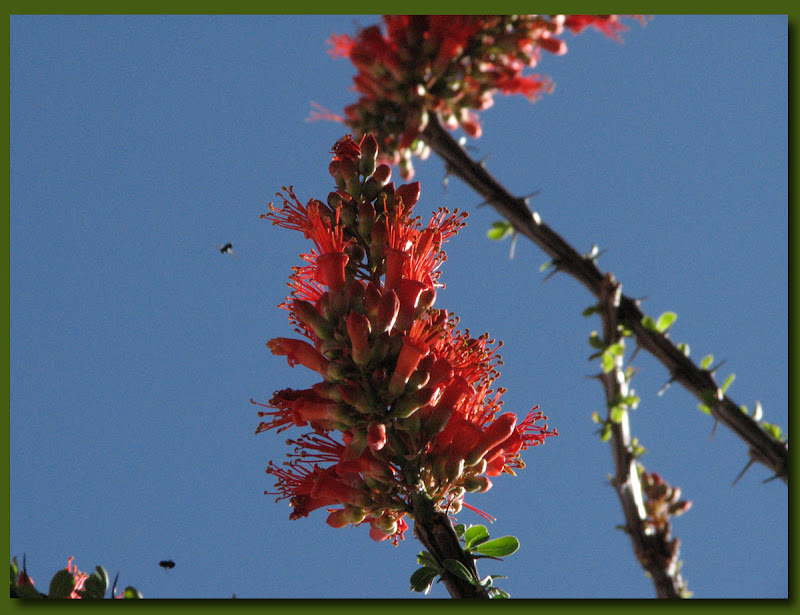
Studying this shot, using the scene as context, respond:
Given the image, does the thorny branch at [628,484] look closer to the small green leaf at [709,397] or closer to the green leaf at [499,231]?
the small green leaf at [709,397]

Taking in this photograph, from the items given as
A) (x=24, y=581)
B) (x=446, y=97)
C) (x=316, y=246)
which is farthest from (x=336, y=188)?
(x=446, y=97)

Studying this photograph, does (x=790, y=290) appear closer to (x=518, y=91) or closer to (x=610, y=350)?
(x=610, y=350)

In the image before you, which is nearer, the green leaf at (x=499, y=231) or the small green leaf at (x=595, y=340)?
the small green leaf at (x=595, y=340)

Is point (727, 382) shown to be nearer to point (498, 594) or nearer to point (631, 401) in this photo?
point (631, 401)

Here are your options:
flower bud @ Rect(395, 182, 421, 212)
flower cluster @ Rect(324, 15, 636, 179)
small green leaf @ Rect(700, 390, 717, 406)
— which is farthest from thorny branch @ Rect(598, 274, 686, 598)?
flower bud @ Rect(395, 182, 421, 212)

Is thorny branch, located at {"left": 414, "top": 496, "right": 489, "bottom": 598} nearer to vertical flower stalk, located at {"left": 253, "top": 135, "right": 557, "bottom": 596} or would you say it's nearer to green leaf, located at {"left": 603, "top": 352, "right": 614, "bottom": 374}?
vertical flower stalk, located at {"left": 253, "top": 135, "right": 557, "bottom": 596}

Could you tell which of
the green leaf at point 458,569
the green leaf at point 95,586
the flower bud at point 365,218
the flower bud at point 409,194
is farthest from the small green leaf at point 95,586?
the flower bud at point 409,194

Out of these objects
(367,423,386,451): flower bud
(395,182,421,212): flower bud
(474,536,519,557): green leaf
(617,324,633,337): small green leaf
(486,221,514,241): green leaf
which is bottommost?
(474,536,519,557): green leaf
